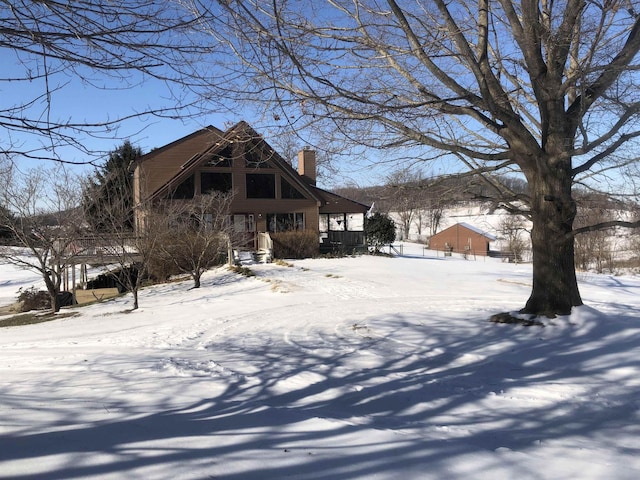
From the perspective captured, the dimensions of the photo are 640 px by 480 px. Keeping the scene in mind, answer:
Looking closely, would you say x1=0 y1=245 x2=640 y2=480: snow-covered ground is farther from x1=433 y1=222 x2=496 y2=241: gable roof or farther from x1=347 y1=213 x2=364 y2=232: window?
x1=433 y1=222 x2=496 y2=241: gable roof

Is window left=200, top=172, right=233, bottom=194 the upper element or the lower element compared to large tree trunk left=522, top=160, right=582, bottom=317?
upper

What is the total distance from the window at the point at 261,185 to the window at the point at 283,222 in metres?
1.30

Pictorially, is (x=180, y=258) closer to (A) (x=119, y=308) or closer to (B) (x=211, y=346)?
(A) (x=119, y=308)

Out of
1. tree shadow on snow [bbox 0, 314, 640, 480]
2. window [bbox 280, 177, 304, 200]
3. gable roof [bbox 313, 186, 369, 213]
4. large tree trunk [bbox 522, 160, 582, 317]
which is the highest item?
window [bbox 280, 177, 304, 200]

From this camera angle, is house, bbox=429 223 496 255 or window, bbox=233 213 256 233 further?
house, bbox=429 223 496 255

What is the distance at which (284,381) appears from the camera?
5852mm

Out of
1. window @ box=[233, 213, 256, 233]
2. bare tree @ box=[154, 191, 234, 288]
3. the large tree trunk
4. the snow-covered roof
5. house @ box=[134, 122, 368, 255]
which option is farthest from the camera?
the snow-covered roof

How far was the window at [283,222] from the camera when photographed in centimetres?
3102

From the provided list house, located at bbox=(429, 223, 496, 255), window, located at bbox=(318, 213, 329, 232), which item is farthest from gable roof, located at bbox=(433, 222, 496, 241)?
window, located at bbox=(318, 213, 329, 232)

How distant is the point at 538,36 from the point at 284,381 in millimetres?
6660

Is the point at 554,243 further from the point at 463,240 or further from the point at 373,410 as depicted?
the point at 463,240

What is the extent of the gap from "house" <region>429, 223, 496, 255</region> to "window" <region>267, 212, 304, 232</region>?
33399 millimetres

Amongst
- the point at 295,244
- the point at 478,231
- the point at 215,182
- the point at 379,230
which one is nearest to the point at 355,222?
the point at 379,230

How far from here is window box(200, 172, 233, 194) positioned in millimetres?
28758
